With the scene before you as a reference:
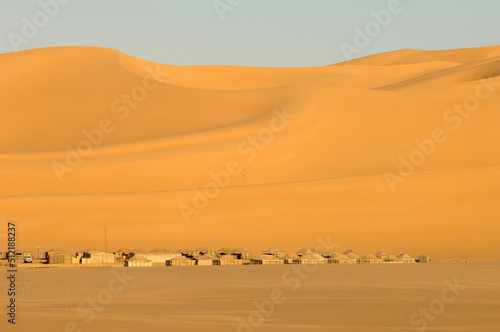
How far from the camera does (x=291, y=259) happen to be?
43.5 m

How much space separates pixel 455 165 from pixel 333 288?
49.3 m

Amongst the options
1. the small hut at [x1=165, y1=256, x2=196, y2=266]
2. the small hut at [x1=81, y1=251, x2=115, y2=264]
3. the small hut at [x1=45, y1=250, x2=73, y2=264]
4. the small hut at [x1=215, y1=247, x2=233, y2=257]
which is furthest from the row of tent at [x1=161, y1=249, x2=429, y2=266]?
the small hut at [x1=45, y1=250, x2=73, y2=264]

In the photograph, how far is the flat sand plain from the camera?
18703 mm

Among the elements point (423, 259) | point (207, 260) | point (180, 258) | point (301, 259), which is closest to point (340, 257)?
point (301, 259)

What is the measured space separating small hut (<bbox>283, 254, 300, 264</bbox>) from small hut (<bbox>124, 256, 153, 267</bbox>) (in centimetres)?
627

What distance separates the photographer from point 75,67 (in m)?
109

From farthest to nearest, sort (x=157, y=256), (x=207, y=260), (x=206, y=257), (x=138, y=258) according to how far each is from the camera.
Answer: (x=206, y=257), (x=157, y=256), (x=207, y=260), (x=138, y=258)

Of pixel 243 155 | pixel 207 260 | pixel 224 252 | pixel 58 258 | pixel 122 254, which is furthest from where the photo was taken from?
pixel 243 155

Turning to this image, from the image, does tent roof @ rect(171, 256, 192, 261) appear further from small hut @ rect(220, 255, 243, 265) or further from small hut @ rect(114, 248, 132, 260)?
small hut @ rect(114, 248, 132, 260)

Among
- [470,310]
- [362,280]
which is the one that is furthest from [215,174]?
[470,310]

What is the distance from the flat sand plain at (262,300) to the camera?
18703 millimetres

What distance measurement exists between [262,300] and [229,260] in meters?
21.1

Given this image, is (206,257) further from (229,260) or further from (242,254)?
(242,254)

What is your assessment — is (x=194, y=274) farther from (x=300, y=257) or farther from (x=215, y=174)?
(x=215, y=174)
